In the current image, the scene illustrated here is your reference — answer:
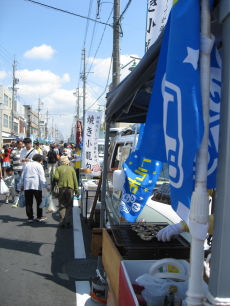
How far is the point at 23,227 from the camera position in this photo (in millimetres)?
7172

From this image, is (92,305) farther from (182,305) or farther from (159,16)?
(159,16)

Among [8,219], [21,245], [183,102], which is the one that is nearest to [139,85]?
[183,102]

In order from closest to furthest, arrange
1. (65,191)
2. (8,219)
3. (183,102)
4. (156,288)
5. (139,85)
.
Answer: (183,102)
(156,288)
(139,85)
(65,191)
(8,219)

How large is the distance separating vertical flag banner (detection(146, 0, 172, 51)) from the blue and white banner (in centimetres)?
324

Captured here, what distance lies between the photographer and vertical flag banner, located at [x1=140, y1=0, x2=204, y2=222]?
4.18ft

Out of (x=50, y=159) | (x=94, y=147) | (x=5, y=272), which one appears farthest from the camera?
(x=50, y=159)

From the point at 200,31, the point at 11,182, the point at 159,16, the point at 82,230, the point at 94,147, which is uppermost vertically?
the point at 159,16

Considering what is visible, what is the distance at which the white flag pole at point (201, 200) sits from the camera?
127 centimetres

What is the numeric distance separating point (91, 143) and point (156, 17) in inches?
168

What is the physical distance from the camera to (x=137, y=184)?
4309 millimetres

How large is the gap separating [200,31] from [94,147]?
26.2 ft

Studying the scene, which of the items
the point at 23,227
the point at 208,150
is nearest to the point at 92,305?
the point at 208,150

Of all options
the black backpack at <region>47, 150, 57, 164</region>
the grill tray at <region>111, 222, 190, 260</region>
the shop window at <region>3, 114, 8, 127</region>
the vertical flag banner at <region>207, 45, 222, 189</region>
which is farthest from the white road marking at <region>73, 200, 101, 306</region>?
the shop window at <region>3, 114, 8, 127</region>

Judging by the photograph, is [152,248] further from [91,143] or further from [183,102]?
[91,143]
